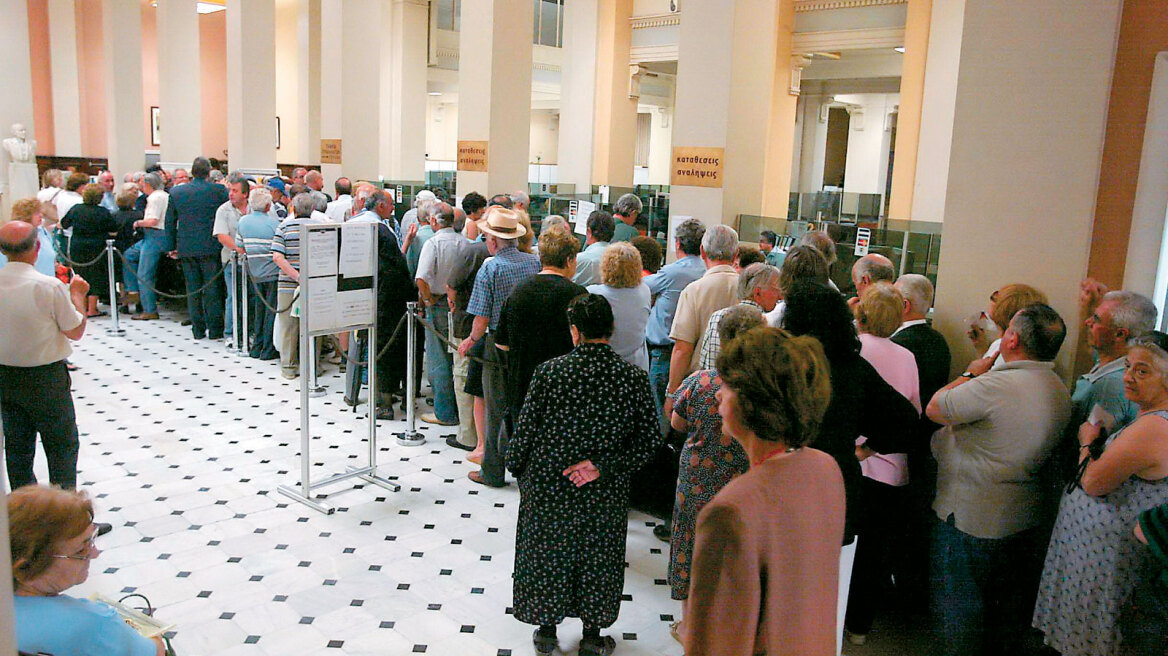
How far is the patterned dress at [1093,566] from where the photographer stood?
3.04 m

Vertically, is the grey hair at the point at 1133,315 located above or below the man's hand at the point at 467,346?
above

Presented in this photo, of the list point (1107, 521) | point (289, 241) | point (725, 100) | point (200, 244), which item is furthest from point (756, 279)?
point (200, 244)

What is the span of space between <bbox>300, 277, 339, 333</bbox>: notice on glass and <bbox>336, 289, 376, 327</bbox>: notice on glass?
0.05 meters

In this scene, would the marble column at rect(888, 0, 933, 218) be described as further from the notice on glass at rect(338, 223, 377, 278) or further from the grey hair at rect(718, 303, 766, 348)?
the grey hair at rect(718, 303, 766, 348)

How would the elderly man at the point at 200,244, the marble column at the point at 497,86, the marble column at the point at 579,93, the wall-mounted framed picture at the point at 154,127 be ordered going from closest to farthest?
the elderly man at the point at 200,244, the marble column at the point at 497,86, the marble column at the point at 579,93, the wall-mounted framed picture at the point at 154,127

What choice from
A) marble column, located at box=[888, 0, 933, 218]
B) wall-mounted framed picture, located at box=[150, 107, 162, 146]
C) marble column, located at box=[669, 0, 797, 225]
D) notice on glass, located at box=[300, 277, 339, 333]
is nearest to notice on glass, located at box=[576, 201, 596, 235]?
marble column, located at box=[669, 0, 797, 225]

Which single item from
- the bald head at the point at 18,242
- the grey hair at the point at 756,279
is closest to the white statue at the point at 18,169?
the bald head at the point at 18,242

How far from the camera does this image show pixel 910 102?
1184 centimetres

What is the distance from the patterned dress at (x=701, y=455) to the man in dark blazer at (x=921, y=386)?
1.00m

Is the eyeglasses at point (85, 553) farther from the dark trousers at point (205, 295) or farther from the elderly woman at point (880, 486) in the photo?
the dark trousers at point (205, 295)

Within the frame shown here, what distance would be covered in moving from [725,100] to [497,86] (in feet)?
10.8

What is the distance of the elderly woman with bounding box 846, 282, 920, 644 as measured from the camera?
148 inches

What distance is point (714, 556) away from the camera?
1723 millimetres

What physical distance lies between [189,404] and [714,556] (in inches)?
265
